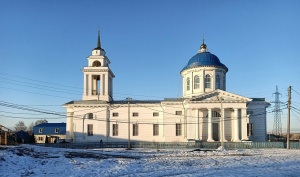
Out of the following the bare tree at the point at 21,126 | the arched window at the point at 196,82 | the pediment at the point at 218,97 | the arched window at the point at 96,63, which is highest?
the arched window at the point at 96,63

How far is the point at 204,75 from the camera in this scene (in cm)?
4722

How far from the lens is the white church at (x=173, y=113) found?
139ft

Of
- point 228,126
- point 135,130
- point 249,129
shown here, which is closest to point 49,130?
point 135,130

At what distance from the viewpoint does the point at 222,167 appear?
766 inches

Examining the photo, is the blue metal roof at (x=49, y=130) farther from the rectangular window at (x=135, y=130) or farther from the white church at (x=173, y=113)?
the rectangular window at (x=135, y=130)

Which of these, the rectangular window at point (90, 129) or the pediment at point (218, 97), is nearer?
the pediment at point (218, 97)

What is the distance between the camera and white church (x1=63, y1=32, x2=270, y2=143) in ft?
139

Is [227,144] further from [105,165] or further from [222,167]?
[105,165]

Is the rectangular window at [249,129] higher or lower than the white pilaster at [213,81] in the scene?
lower

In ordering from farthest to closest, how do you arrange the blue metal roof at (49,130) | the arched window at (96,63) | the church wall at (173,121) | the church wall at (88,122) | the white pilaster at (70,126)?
the blue metal roof at (49,130)
the arched window at (96,63)
the white pilaster at (70,126)
the church wall at (88,122)
the church wall at (173,121)

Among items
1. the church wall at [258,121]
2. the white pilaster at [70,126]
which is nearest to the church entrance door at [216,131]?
the church wall at [258,121]

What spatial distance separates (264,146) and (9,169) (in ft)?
103

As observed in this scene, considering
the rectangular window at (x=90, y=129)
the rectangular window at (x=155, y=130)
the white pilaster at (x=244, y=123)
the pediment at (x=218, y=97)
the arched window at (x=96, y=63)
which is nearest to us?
the white pilaster at (x=244, y=123)

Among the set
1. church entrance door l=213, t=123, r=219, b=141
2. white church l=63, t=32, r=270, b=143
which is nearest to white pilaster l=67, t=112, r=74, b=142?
white church l=63, t=32, r=270, b=143
